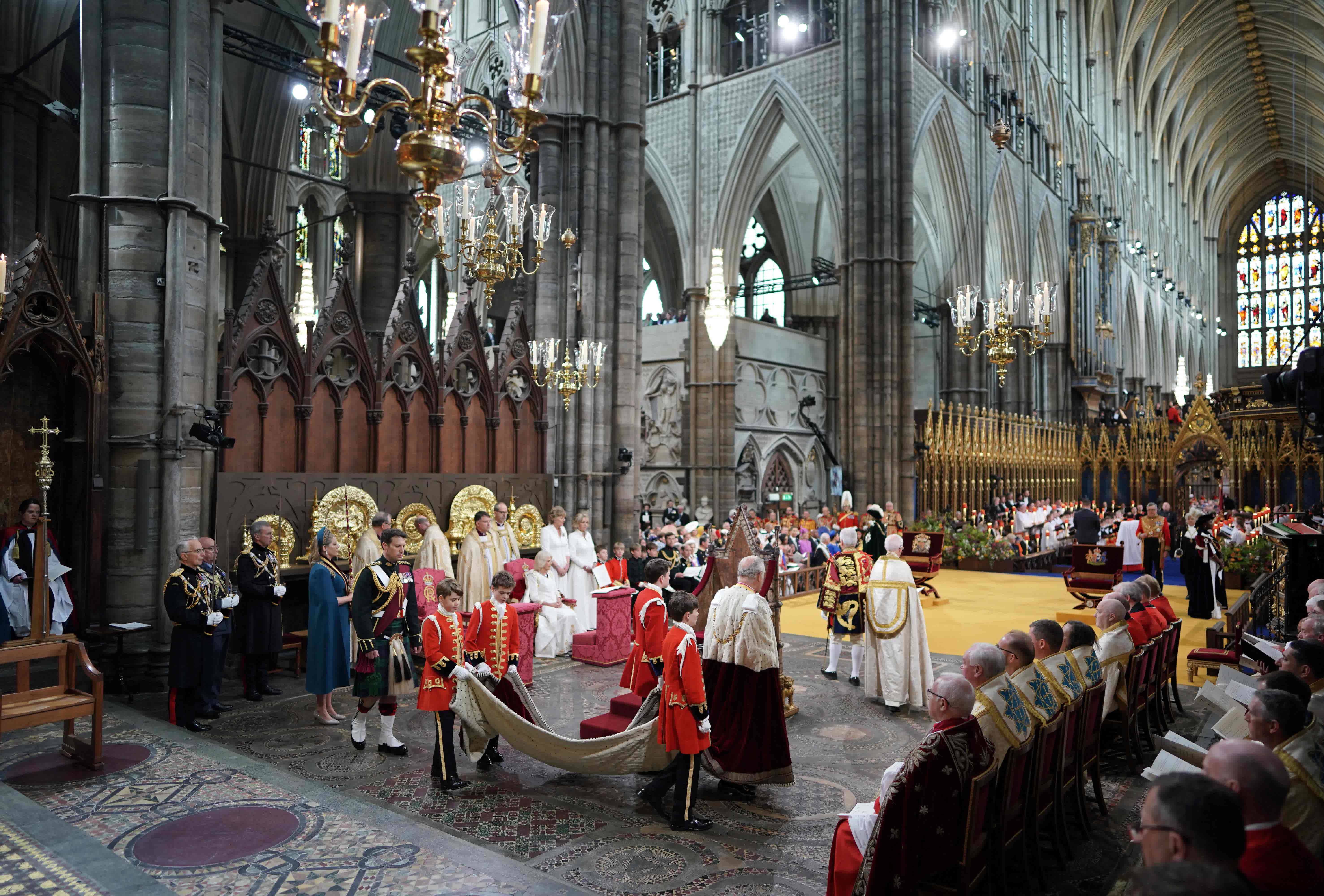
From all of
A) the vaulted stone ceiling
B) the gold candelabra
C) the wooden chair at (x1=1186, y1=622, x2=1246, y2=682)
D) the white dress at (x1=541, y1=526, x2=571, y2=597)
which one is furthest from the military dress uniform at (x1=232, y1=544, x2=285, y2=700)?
the vaulted stone ceiling

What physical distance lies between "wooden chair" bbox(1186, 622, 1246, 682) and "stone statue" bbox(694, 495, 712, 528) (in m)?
12.4

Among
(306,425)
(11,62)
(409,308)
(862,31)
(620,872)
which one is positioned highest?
(862,31)

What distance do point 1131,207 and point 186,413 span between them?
43449 millimetres

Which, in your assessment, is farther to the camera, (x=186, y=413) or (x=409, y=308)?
(x=409, y=308)

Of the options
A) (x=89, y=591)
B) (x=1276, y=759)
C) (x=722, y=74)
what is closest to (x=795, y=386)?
(x=722, y=74)

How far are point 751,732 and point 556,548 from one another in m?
5.34

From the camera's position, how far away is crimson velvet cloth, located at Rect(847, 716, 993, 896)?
3451 mm

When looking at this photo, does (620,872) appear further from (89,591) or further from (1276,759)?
(89,591)

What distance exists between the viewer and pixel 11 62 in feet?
43.8

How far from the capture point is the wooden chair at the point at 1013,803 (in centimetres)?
393

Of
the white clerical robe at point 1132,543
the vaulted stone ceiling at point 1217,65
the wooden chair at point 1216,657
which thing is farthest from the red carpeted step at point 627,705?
the vaulted stone ceiling at point 1217,65

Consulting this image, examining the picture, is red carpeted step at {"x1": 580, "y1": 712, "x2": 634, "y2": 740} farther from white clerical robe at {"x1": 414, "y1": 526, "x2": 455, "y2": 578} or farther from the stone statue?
the stone statue

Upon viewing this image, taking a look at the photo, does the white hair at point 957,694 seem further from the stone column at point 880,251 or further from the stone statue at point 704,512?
the stone column at point 880,251

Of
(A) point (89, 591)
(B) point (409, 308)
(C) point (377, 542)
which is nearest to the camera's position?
(A) point (89, 591)
